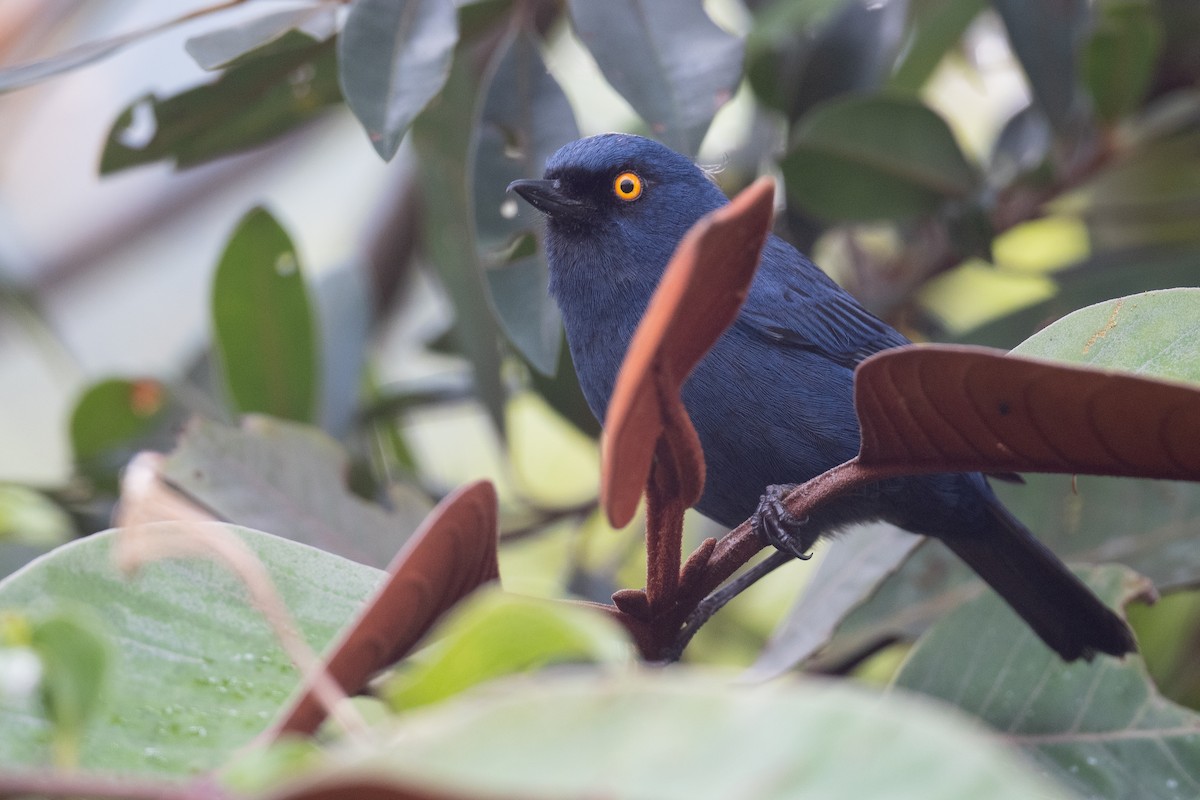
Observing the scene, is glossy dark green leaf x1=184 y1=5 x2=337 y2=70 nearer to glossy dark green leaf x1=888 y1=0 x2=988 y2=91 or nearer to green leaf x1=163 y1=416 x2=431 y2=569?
green leaf x1=163 y1=416 x2=431 y2=569

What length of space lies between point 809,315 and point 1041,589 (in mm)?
820

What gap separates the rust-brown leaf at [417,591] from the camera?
1.10m

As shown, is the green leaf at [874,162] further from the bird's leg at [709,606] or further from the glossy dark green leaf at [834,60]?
the bird's leg at [709,606]

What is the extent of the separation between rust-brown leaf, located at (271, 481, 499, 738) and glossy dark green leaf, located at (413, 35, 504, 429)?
6.58 ft

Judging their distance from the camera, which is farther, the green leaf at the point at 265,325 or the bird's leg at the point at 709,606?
→ the green leaf at the point at 265,325

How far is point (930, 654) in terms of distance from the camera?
7.43ft

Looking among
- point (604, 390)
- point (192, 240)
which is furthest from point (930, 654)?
point (192, 240)

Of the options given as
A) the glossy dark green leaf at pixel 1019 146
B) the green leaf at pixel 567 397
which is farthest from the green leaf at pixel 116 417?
the glossy dark green leaf at pixel 1019 146

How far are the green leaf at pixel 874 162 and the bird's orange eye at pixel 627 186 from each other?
0.55 m

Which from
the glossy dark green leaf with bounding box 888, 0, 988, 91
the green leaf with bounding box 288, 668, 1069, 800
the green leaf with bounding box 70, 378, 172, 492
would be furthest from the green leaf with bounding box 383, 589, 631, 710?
the glossy dark green leaf with bounding box 888, 0, 988, 91

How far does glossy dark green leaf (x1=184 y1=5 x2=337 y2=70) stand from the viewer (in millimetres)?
2215

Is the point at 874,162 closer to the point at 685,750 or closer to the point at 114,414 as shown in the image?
the point at 114,414

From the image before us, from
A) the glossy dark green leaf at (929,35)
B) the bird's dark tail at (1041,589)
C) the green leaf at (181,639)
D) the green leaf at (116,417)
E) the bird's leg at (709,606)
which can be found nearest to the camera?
the green leaf at (181,639)

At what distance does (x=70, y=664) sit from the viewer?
0.86 meters
